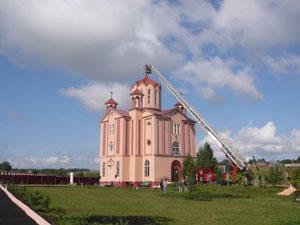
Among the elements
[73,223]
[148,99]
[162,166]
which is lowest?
[73,223]

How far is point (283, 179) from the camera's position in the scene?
65.2 meters

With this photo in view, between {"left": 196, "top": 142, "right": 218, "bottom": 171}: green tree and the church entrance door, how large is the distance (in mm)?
4121

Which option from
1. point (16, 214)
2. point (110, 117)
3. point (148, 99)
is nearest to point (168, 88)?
point (148, 99)

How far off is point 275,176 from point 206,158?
12265 mm

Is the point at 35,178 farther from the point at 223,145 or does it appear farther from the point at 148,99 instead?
the point at 223,145

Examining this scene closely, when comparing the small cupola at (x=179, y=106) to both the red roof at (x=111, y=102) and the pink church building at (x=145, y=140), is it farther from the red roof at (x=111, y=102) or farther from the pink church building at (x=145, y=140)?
the red roof at (x=111, y=102)

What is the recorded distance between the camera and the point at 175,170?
208 feet

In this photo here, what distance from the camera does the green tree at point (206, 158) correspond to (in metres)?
68.4

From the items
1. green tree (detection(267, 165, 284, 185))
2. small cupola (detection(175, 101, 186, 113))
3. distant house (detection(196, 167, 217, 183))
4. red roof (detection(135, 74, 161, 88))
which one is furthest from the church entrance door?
green tree (detection(267, 165, 284, 185))

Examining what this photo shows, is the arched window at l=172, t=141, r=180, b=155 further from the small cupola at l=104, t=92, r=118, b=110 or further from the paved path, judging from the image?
the paved path

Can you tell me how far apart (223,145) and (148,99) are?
43.9 ft

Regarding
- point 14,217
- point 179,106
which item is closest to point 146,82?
point 179,106

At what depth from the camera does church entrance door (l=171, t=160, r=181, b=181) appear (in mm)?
62894

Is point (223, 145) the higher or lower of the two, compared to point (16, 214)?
higher
